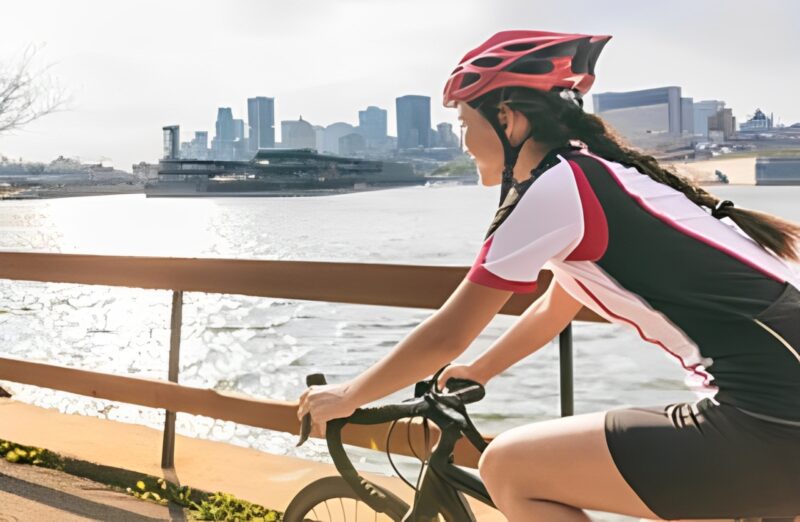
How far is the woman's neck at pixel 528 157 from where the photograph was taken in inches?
66.5

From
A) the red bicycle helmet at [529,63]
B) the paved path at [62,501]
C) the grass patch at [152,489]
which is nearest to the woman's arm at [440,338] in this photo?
the red bicycle helmet at [529,63]

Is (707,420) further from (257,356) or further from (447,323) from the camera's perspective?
(257,356)

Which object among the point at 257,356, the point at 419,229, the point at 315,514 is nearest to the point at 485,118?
the point at 315,514

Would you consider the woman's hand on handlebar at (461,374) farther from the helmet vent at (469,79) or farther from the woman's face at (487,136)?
the helmet vent at (469,79)

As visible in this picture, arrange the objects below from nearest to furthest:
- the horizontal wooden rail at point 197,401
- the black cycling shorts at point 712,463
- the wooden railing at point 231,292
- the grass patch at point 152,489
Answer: the black cycling shorts at point 712,463 → the horizontal wooden rail at point 197,401 → the wooden railing at point 231,292 → the grass patch at point 152,489

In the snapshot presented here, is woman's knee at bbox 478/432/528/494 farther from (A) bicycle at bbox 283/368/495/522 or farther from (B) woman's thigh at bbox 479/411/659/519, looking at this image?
(A) bicycle at bbox 283/368/495/522

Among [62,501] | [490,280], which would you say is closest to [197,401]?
[62,501]

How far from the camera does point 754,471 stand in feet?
4.70

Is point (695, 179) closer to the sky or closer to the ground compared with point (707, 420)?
closer to the sky

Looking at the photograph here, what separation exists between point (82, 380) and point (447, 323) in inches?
154

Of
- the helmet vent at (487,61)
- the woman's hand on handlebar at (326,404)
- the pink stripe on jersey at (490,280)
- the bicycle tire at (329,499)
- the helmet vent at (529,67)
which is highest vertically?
the helmet vent at (487,61)

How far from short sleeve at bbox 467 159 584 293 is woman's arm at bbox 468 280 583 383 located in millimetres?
424

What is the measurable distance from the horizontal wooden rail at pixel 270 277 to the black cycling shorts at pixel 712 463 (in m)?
1.52

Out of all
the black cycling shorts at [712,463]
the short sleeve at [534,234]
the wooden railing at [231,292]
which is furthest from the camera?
the wooden railing at [231,292]
